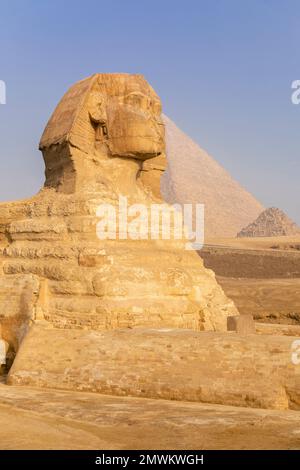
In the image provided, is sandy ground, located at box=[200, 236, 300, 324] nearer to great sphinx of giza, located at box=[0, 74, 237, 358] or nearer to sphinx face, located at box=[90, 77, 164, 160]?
great sphinx of giza, located at box=[0, 74, 237, 358]

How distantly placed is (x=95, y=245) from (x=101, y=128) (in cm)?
215

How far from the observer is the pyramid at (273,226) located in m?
63.4

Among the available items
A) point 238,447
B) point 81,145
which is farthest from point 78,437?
point 81,145

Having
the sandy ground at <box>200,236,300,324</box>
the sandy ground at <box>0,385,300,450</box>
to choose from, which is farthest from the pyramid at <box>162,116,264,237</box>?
the sandy ground at <box>0,385,300,450</box>

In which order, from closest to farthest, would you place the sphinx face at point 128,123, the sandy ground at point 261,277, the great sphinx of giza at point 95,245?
the great sphinx of giza at point 95,245 < the sphinx face at point 128,123 < the sandy ground at point 261,277

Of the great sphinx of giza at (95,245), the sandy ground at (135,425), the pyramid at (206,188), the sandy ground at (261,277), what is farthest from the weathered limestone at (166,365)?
the pyramid at (206,188)

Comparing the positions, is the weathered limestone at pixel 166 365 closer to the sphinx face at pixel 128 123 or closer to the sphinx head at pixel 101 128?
the sphinx head at pixel 101 128

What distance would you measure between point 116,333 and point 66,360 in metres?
0.67

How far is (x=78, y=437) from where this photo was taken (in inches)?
200

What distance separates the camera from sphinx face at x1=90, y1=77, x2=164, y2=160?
9.38 m

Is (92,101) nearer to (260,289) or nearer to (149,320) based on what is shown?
(149,320)

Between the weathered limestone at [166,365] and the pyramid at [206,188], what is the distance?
59.0 metres

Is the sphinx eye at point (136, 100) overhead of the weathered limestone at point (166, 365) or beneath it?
overhead

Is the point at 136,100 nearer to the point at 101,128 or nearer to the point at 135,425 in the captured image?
the point at 101,128
